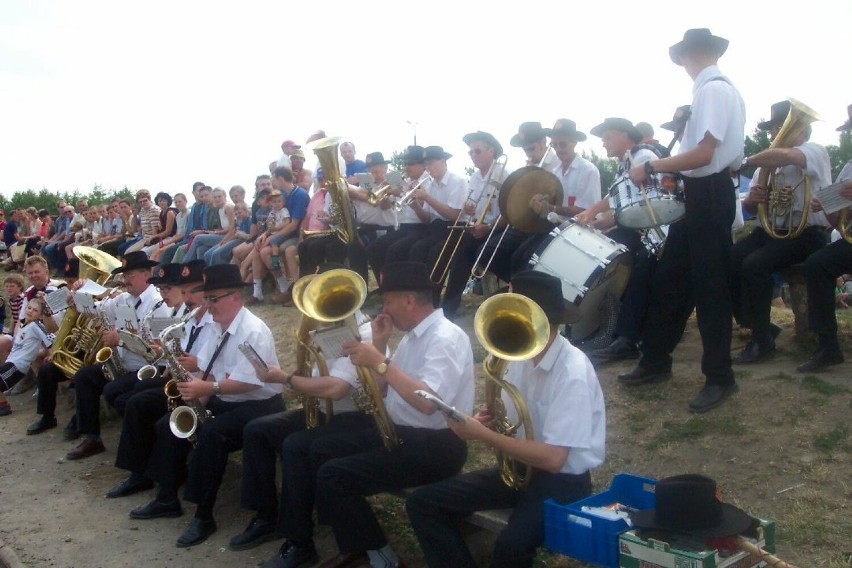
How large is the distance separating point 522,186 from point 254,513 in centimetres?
333

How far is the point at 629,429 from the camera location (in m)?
5.46

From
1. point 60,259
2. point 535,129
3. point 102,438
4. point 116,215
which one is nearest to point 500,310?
point 535,129

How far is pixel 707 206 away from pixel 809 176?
1.23 meters

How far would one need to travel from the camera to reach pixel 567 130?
7.62m

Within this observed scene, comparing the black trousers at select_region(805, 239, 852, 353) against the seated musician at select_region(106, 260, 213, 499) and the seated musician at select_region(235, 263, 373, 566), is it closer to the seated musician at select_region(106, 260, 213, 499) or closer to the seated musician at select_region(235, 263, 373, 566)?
the seated musician at select_region(235, 263, 373, 566)

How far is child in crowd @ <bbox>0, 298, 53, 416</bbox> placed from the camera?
9648mm

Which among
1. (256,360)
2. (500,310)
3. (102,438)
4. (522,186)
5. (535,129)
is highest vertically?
(535,129)

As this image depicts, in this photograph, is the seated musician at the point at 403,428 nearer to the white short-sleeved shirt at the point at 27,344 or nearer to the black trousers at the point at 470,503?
the black trousers at the point at 470,503

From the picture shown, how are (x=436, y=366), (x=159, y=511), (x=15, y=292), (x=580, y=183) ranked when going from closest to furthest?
(x=436, y=366), (x=159, y=511), (x=580, y=183), (x=15, y=292)

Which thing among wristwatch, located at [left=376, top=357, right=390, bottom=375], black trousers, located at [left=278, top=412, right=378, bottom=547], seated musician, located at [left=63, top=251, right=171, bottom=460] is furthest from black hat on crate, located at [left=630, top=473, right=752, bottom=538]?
seated musician, located at [left=63, top=251, right=171, bottom=460]

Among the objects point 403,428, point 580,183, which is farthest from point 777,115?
point 403,428

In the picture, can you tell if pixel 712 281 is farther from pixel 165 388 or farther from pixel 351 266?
pixel 351 266

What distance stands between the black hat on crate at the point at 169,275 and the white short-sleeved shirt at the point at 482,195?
111 inches

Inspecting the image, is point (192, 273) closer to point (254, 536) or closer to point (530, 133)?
point (254, 536)
